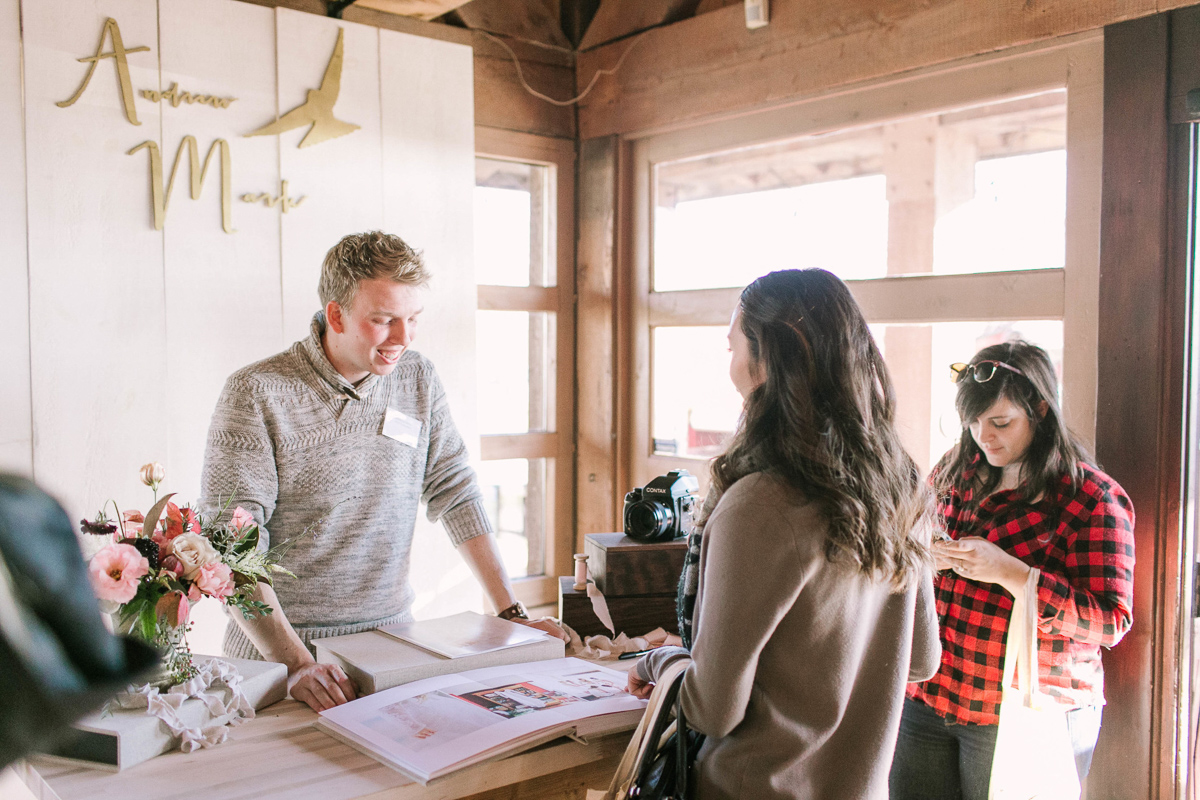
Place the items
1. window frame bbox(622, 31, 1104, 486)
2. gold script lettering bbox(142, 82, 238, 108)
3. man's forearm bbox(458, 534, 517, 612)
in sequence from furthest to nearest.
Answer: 1. gold script lettering bbox(142, 82, 238, 108)
2. window frame bbox(622, 31, 1104, 486)
3. man's forearm bbox(458, 534, 517, 612)

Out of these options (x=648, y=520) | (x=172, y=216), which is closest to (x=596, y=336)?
(x=172, y=216)

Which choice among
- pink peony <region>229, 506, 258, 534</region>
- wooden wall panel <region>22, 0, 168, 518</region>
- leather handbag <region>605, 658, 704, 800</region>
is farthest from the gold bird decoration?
leather handbag <region>605, 658, 704, 800</region>

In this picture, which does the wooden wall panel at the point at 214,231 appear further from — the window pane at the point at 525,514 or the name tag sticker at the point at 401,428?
the window pane at the point at 525,514

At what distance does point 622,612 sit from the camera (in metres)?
2.02

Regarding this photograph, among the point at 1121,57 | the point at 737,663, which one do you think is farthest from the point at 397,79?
the point at 737,663

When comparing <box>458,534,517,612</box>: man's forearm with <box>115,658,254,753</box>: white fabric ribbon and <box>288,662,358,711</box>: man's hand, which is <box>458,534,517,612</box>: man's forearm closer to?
<box>288,662,358,711</box>: man's hand

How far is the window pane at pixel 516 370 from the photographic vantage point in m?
3.67

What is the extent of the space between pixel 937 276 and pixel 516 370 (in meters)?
1.67

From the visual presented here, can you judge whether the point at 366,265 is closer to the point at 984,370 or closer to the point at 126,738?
the point at 126,738

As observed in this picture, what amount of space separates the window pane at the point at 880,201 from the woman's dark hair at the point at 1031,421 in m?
0.46

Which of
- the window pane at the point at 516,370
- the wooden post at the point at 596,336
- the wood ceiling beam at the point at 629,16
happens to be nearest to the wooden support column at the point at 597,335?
the wooden post at the point at 596,336

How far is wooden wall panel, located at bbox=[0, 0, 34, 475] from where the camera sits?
2.39 m

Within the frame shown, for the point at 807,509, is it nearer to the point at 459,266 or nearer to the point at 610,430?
the point at 459,266

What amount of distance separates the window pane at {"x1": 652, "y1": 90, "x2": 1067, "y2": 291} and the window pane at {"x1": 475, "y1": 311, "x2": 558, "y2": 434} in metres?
0.53
